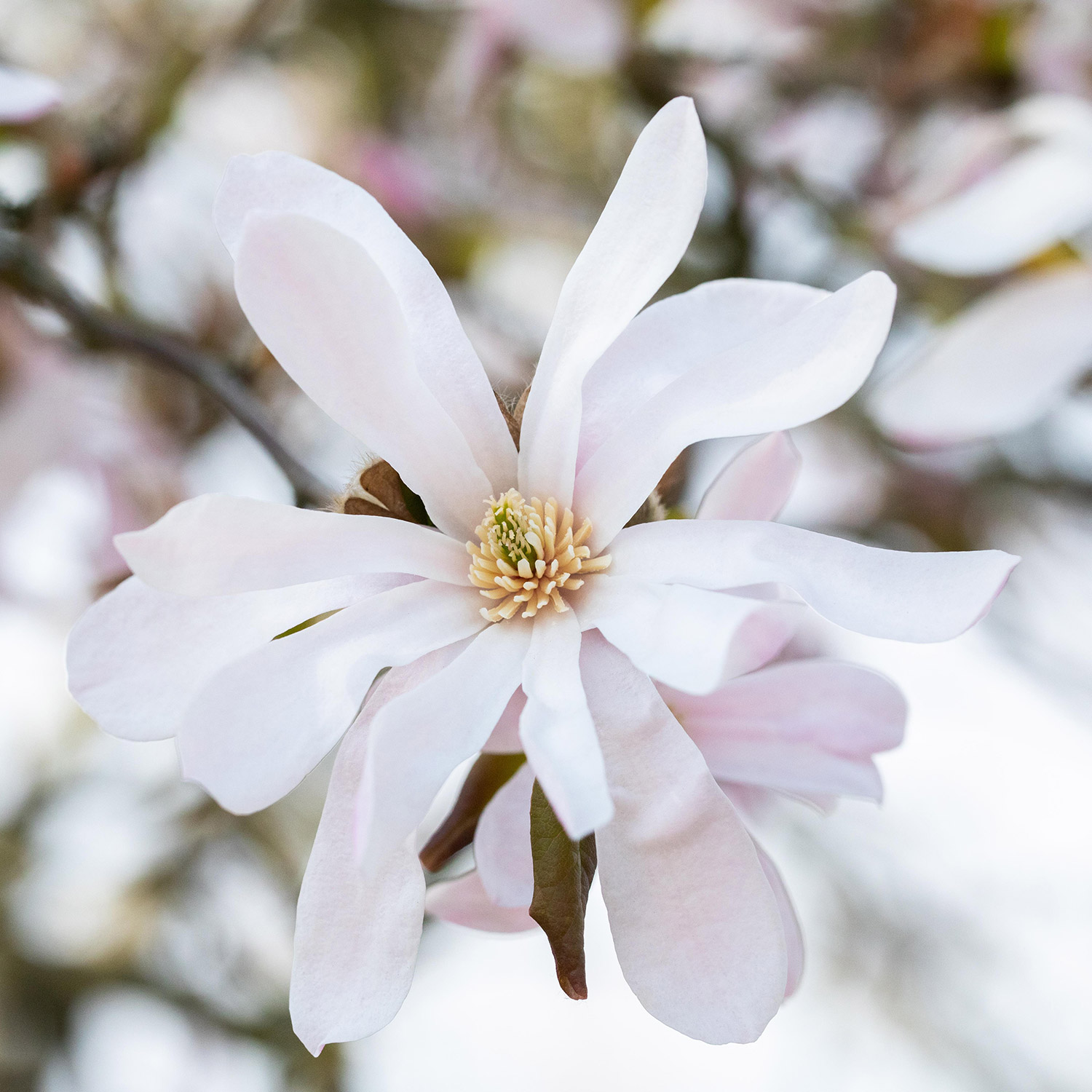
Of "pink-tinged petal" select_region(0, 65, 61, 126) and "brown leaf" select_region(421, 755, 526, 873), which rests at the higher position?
"pink-tinged petal" select_region(0, 65, 61, 126)

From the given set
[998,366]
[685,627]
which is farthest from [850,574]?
[998,366]

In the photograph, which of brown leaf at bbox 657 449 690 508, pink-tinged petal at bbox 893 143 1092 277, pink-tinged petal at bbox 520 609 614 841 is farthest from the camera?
pink-tinged petal at bbox 893 143 1092 277

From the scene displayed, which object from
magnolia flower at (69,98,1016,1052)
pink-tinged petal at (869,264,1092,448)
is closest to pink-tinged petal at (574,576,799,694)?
magnolia flower at (69,98,1016,1052)

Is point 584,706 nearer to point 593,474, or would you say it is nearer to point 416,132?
point 593,474

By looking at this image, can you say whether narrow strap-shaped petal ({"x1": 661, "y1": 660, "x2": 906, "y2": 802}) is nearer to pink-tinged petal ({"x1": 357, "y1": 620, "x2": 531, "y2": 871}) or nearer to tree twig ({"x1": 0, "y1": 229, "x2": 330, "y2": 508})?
pink-tinged petal ({"x1": 357, "y1": 620, "x2": 531, "y2": 871})

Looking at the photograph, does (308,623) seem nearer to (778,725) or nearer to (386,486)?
(386,486)

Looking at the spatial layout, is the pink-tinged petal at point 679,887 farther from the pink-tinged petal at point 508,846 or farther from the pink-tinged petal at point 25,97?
the pink-tinged petal at point 25,97

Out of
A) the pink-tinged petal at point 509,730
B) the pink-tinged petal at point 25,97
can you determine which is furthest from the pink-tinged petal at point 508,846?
the pink-tinged petal at point 25,97
